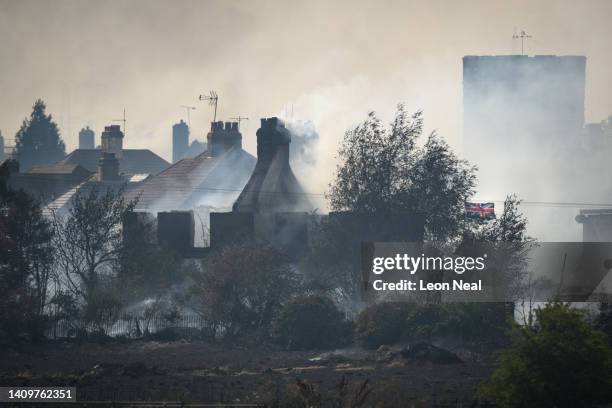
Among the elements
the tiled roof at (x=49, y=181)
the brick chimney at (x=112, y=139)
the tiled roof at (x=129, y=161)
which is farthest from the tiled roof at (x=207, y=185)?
the tiled roof at (x=129, y=161)

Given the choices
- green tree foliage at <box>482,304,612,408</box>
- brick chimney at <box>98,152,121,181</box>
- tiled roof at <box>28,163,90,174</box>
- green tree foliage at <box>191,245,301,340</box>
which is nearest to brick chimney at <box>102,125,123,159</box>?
tiled roof at <box>28,163,90,174</box>

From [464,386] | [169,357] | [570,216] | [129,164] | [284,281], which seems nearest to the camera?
[464,386]

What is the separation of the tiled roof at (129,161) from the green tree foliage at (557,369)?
124181mm

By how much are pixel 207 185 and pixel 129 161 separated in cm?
5869

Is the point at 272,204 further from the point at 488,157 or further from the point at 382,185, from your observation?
the point at 488,157

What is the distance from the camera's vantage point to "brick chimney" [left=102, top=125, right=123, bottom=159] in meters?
134

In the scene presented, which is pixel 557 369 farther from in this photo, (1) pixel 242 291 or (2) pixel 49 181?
(2) pixel 49 181

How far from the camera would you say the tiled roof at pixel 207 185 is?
101375 millimetres

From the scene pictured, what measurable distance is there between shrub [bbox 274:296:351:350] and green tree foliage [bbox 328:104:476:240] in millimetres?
15715

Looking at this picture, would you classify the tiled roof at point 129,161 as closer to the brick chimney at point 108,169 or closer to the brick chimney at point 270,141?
the brick chimney at point 108,169

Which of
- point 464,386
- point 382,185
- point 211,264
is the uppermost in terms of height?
point 382,185

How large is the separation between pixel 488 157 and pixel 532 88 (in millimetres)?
10155

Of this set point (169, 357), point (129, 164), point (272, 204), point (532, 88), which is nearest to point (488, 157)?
point (532, 88)

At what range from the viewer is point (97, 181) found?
11438 cm
